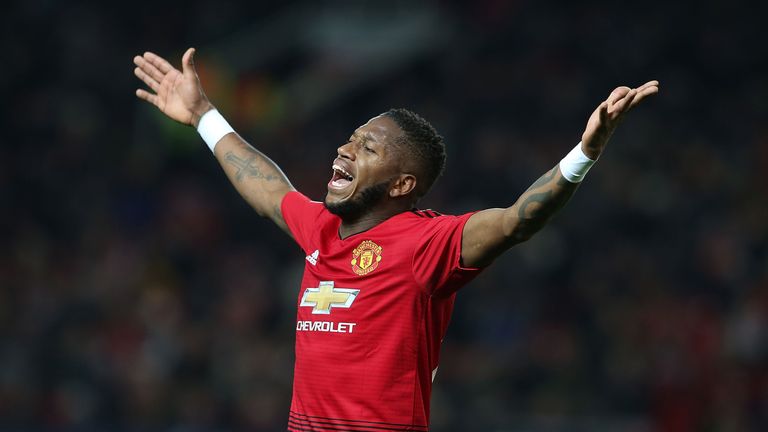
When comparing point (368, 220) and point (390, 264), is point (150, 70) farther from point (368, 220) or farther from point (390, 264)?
point (390, 264)

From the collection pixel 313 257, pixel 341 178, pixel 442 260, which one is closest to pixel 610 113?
pixel 442 260

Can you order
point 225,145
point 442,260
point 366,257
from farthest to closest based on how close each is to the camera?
1. point 225,145
2. point 366,257
3. point 442,260

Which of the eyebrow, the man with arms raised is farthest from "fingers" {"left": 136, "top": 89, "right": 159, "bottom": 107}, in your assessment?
the eyebrow

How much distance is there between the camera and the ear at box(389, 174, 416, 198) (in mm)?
4613

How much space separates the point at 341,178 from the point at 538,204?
3.25ft

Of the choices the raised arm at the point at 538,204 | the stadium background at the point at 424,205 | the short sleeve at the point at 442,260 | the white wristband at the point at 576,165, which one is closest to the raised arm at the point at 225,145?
the short sleeve at the point at 442,260

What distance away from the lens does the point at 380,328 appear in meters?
4.33

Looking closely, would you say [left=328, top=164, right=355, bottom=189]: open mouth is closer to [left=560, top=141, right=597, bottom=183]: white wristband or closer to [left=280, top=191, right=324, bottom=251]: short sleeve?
[left=280, top=191, right=324, bottom=251]: short sleeve

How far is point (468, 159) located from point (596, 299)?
2.97 m

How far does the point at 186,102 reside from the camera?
549cm
